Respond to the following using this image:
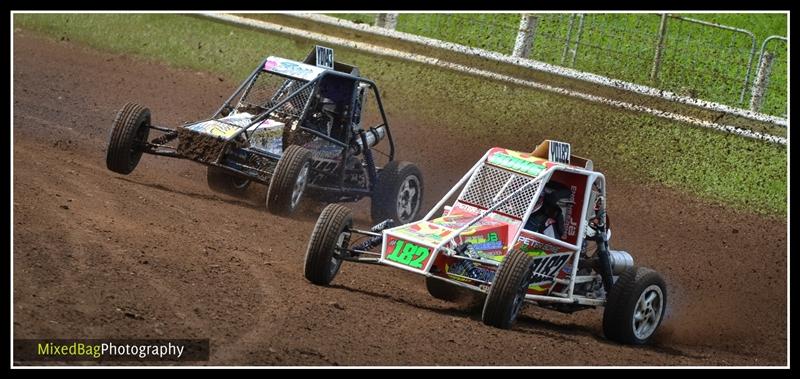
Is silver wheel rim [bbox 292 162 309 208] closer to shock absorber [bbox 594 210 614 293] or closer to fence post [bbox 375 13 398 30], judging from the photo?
shock absorber [bbox 594 210 614 293]

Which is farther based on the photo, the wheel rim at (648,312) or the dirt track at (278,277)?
the wheel rim at (648,312)

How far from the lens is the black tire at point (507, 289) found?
798cm

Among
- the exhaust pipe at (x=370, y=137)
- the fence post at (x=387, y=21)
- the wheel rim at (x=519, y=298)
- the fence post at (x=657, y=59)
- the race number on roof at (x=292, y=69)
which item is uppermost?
the fence post at (x=387, y=21)

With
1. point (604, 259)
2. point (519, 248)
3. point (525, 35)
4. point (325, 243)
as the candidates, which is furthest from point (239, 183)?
point (525, 35)

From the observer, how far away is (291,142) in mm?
12172

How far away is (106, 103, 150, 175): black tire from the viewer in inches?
466

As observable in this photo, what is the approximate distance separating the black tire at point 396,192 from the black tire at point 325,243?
12.6 feet

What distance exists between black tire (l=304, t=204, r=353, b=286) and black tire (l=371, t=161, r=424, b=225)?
3.83 metres

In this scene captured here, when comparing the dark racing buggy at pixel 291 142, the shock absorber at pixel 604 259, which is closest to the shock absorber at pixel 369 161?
the dark racing buggy at pixel 291 142

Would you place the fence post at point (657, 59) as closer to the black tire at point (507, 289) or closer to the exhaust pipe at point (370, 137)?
the exhaust pipe at point (370, 137)

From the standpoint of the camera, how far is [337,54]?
19.6 meters

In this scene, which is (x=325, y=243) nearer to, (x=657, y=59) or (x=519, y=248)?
(x=519, y=248)

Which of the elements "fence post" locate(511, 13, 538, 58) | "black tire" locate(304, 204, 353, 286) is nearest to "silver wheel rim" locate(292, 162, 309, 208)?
"black tire" locate(304, 204, 353, 286)

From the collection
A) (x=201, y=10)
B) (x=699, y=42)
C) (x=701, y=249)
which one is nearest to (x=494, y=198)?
(x=701, y=249)
